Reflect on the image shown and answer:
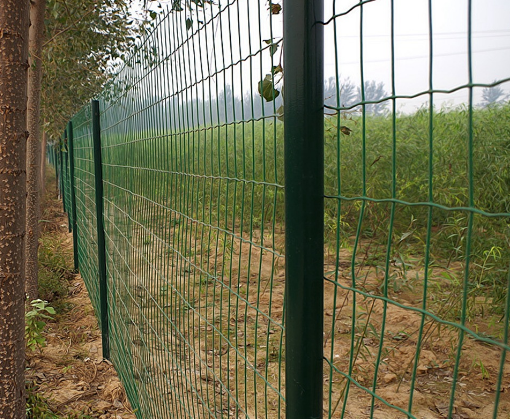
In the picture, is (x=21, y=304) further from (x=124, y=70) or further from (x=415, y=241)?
A: (x=415, y=241)

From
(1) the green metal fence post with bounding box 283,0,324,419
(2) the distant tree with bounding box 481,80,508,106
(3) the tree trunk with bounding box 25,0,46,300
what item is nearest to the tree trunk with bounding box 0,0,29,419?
(1) the green metal fence post with bounding box 283,0,324,419

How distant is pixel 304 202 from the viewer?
42.5 inches

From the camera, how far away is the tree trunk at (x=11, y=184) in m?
2.39

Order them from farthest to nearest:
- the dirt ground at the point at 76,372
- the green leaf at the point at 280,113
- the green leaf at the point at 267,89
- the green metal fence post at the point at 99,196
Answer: the green metal fence post at the point at 99,196 → the dirt ground at the point at 76,372 → the green leaf at the point at 267,89 → the green leaf at the point at 280,113

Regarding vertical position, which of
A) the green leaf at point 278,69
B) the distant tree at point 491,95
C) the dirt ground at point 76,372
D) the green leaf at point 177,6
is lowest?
the dirt ground at point 76,372

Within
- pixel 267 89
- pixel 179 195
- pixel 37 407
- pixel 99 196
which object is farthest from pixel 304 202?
pixel 99 196

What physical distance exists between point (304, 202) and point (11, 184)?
1851 millimetres

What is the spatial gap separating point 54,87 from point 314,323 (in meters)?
9.22

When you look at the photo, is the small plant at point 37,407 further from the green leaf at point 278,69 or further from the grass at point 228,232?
the green leaf at point 278,69

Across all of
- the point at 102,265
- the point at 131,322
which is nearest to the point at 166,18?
the point at 131,322

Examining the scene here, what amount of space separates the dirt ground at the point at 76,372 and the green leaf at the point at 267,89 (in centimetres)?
283

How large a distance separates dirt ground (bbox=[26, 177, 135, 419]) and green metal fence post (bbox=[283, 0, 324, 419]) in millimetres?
2709

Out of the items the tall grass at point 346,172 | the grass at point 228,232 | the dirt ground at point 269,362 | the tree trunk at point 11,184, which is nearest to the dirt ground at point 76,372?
the dirt ground at point 269,362

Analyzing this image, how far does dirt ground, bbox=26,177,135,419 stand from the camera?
3.57 m
